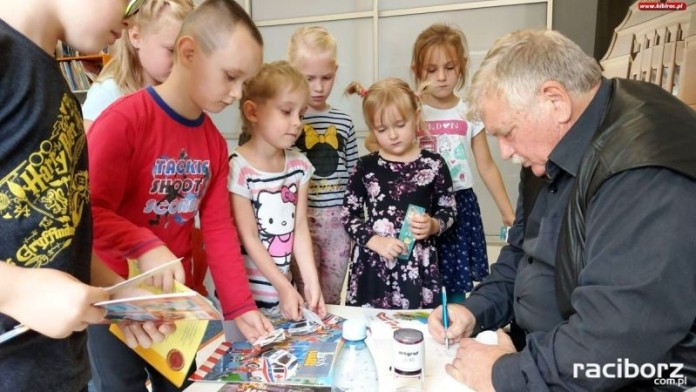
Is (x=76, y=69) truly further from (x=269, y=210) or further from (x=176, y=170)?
(x=176, y=170)

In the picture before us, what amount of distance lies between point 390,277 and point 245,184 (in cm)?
66

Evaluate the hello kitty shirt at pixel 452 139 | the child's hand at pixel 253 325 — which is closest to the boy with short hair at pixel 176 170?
the child's hand at pixel 253 325

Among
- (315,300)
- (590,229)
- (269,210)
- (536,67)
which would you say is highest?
(536,67)

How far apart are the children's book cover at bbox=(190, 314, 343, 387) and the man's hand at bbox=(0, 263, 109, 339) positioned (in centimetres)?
47

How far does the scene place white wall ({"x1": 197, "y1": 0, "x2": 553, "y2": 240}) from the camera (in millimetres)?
3980

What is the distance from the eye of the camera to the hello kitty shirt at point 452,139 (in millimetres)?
2051

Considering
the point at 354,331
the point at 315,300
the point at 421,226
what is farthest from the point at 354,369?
the point at 421,226

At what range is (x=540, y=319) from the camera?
3.55 ft

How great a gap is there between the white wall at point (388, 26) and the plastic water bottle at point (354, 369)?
321cm

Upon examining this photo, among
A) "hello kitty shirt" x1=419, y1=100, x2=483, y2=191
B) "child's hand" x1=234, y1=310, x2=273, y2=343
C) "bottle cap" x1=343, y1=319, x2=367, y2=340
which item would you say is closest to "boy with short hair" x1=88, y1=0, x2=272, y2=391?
"child's hand" x1=234, y1=310, x2=273, y2=343

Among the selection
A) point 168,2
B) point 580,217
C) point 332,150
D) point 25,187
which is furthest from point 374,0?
point 25,187

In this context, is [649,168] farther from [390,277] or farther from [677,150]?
[390,277]

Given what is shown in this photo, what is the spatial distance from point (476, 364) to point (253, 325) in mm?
554

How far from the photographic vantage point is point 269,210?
157cm
